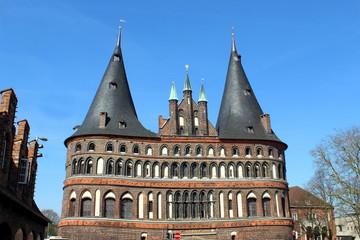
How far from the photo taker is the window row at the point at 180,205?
38.4 metres

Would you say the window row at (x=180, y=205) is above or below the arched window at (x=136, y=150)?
below

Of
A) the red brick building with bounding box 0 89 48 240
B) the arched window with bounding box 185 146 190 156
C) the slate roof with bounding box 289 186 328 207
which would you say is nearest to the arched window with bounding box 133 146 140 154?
the arched window with bounding box 185 146 190 156

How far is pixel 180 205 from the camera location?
40500 mm

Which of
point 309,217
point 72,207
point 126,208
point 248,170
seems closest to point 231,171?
point 248,170

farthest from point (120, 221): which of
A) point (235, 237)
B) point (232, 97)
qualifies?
point (232, 97)

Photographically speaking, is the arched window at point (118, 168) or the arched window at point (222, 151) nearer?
the arched window at point (118, 168)

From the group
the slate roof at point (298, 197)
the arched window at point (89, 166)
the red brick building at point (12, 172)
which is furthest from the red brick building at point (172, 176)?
the red brick building at point (12, 172)

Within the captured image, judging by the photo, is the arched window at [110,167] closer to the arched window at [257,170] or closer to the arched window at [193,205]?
the arched window at [193,205]

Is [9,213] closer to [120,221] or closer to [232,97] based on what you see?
[120,221]

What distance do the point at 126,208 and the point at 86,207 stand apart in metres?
3.89

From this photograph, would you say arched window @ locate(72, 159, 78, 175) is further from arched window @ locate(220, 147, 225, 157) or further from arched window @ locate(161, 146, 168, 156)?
arched window @ locate(220, 147, 225, 157)

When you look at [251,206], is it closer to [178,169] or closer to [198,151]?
[198,151]

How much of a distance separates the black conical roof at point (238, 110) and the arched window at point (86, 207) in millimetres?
15388

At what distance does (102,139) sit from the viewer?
132 ft
